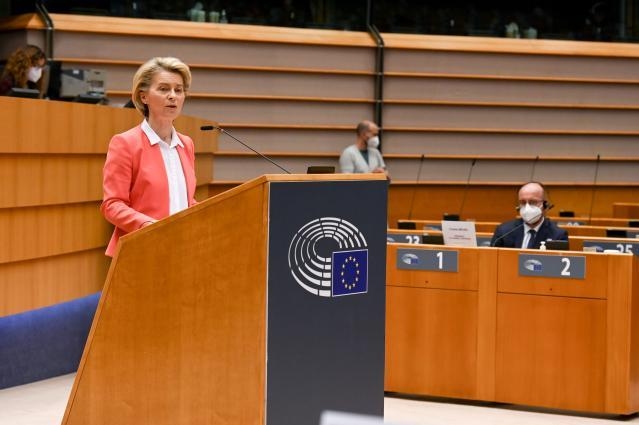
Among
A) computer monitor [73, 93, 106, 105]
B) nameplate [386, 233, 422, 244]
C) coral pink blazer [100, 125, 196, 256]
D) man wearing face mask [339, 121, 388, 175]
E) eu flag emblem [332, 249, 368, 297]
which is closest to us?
eu flag emblem [332, 249, 368, 297]

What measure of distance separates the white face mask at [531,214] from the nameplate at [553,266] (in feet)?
2.78

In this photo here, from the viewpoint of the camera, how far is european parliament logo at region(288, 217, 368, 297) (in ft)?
8.21

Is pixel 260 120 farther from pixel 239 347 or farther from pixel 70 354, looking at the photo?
pixel 239 347

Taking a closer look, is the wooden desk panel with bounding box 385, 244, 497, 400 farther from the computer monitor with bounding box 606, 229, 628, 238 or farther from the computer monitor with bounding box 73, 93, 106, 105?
the computer monitor with bounding box 606, 229, 628, 238

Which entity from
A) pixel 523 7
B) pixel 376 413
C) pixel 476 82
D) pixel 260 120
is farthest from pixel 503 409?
pixel 523 7

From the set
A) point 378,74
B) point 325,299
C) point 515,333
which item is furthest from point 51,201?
point 378,74

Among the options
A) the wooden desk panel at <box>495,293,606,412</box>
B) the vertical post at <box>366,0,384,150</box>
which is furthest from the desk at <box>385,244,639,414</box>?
the vertical post at <box>366,0,384,150</box>

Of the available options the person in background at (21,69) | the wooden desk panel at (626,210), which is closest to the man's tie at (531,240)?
the person in background at (21,69)

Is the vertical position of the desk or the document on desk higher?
the document on desk

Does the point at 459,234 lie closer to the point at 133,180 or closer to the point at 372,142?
the point at 133,180

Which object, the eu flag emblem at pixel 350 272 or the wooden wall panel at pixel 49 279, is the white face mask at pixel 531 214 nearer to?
the wooden wall panel at pixel 49 279

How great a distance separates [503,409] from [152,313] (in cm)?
245

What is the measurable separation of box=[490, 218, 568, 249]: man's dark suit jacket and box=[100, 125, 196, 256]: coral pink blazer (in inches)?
108

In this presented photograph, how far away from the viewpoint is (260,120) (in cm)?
996
